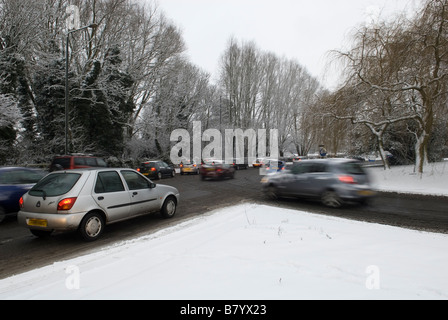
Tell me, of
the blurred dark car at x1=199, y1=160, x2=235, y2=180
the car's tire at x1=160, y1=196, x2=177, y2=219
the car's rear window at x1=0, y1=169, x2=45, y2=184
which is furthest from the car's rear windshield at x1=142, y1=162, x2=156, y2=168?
the car's tire at x1=160, y1=196, x2=177, y2=219

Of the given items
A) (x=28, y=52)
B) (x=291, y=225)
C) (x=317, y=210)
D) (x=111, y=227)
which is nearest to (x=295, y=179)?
(x=317, y=210)

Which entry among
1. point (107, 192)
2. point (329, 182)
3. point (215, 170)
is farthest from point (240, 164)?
point (107, 192)

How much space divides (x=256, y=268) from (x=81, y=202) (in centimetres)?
385

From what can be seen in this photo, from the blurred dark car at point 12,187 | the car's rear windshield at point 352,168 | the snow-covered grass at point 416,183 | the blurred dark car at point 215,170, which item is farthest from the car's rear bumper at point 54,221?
the blurred dark car at point 215,170

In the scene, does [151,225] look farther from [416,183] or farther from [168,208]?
[416,183]

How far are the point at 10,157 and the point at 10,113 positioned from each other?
3.93 m

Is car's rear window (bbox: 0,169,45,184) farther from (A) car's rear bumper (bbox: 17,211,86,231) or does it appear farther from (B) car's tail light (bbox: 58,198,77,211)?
(B) car's tail light (bbox: 58,198,77,211)

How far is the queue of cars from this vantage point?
5.27 m

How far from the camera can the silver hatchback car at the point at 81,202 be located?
5.17m

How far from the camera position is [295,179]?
988 cm

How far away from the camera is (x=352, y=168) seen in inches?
339

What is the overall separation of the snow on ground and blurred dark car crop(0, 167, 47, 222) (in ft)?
13.9

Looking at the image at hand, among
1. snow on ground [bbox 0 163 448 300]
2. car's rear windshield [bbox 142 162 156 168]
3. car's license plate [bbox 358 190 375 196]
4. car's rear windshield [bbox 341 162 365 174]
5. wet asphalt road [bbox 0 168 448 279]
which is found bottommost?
wet asphalt road [bbox 0 168 448 279]

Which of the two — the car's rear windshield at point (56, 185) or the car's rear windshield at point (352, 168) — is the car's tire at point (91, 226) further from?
the car's rear windshield at point (352, 168)
